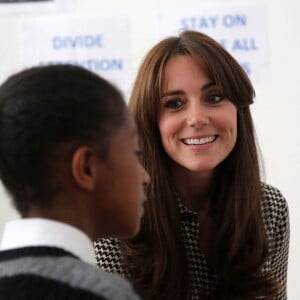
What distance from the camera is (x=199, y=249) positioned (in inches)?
35.6

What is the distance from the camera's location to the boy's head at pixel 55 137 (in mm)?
472

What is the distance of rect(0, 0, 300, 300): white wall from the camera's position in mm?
1238

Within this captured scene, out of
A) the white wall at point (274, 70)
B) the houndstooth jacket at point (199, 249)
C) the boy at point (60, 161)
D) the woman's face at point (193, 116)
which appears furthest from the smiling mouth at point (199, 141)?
the white wall at point (274, 70)

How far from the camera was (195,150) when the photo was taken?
0.84m

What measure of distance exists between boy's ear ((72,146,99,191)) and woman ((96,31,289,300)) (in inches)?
14.1

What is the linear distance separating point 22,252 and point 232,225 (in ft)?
1.76

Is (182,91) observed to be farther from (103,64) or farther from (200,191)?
(103,64)

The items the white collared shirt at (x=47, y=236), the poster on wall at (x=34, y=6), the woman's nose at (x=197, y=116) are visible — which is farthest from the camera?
the poster on wall at (x=34, y=6)

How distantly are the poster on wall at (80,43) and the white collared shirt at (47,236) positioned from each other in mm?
815

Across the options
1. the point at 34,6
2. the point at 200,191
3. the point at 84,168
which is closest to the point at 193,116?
the point at 200,191

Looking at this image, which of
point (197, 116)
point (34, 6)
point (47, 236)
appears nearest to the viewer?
point (47, 236)

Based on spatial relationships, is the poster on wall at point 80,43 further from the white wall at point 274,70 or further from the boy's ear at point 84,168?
the boy's ear at point 84,168

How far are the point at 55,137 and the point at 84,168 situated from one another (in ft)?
0.13

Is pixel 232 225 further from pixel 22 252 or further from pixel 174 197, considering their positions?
pixel 22 252
